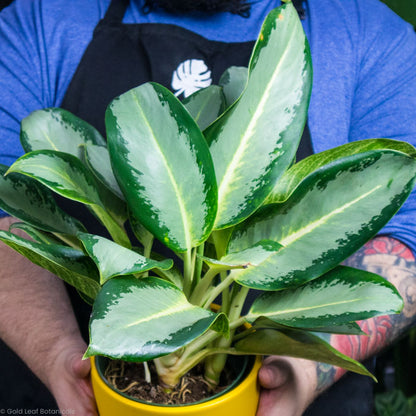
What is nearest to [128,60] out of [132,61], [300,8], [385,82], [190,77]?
[132,61]

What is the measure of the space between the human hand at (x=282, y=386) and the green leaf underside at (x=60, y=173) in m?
0.22

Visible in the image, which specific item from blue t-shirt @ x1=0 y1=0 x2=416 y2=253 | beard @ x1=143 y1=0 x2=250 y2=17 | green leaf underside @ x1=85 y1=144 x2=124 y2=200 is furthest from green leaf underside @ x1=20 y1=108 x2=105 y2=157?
beard @ x1=143 y1=0 x2=250 y2=17

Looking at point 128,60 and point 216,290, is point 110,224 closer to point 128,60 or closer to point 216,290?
point 216,290

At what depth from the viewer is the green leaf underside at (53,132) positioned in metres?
0.49

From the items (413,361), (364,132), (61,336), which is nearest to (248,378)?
(61,336)

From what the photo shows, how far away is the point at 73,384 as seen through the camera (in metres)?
0.55

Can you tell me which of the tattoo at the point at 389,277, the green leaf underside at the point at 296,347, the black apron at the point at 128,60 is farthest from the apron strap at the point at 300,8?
the green leaf underside at the point at 296,347

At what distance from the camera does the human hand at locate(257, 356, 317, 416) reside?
47 centimetres

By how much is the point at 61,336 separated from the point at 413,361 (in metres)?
1.11

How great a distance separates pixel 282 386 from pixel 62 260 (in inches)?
9.8

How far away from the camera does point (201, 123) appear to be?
0.49m

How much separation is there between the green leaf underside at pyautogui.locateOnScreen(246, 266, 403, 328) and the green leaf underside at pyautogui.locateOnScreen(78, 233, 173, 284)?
4.7 inches

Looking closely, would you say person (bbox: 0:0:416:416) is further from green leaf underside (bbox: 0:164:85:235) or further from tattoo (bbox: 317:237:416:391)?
green leaf underside (bbox: 0:164:85:235)

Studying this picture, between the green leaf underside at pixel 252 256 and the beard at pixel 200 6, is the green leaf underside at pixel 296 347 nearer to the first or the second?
the green leaf underside at pixel 252 256
